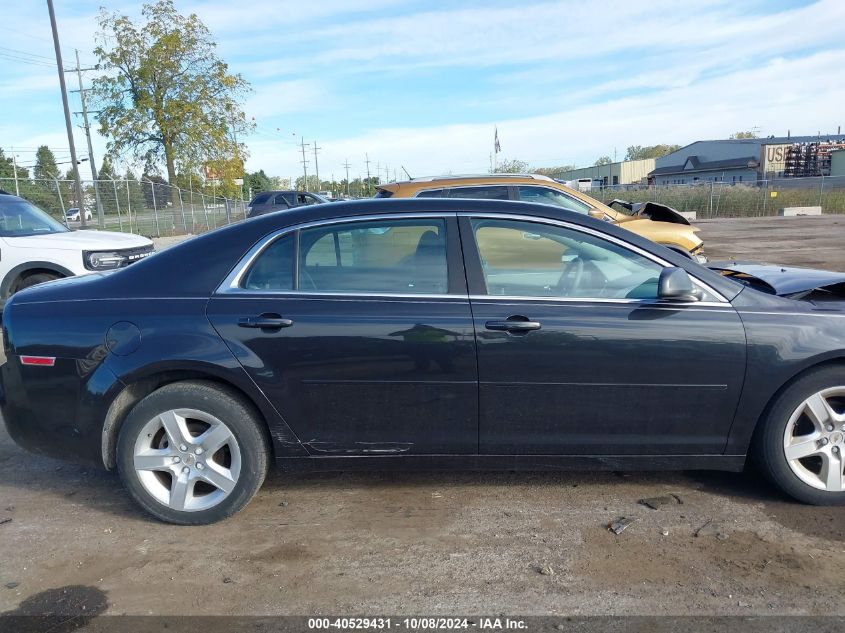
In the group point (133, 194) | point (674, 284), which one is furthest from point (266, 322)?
point (133, 194)

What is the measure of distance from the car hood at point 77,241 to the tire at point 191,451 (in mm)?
5878

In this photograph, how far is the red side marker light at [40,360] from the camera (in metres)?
3.39

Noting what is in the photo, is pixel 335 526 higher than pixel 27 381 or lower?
lower

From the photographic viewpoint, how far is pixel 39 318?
3.44 m

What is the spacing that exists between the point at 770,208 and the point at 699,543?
34.8 meters

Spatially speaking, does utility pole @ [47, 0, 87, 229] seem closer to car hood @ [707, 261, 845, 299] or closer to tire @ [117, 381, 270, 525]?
tire @ [117, 381, 270, 525]

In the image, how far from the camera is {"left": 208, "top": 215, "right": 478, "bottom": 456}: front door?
326 cm

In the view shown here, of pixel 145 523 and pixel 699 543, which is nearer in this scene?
pixel 699 543

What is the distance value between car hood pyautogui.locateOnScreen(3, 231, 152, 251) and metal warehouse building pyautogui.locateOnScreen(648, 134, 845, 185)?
5129cm

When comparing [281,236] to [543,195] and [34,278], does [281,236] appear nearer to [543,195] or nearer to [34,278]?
[543,195]

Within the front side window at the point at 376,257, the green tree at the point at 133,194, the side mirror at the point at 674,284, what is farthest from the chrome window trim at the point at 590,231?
the green tree at the point at 133,194

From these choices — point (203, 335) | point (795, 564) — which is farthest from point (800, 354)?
point (203, 335)

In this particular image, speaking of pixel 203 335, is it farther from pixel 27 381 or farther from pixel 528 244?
pixel 528 244

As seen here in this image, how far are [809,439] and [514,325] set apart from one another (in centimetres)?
165
